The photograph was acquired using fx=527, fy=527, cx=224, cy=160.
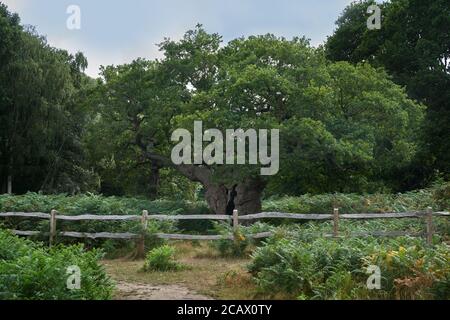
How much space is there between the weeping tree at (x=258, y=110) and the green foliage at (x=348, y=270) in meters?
7.36

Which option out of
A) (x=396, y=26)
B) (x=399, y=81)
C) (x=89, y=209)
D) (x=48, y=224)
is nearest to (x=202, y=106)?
(x=89, y=209)

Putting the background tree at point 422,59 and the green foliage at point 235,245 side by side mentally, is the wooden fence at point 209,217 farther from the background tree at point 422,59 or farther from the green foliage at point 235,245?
the background tree at point 422,59

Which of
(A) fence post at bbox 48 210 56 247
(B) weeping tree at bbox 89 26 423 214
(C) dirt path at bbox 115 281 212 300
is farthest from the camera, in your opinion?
(B) weeping tree at bbox 89 26 423 214

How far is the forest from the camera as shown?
358 inches

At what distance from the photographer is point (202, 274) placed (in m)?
11.2

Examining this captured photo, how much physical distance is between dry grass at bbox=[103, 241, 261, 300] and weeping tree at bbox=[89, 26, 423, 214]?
170 inches

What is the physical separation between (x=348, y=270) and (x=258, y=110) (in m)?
9.95

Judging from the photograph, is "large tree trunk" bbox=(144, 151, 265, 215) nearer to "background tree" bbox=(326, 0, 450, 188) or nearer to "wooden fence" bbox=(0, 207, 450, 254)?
"wooden fence" bbox=(0, 207, 450, 254)

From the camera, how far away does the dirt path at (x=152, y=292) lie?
29.1 ft
